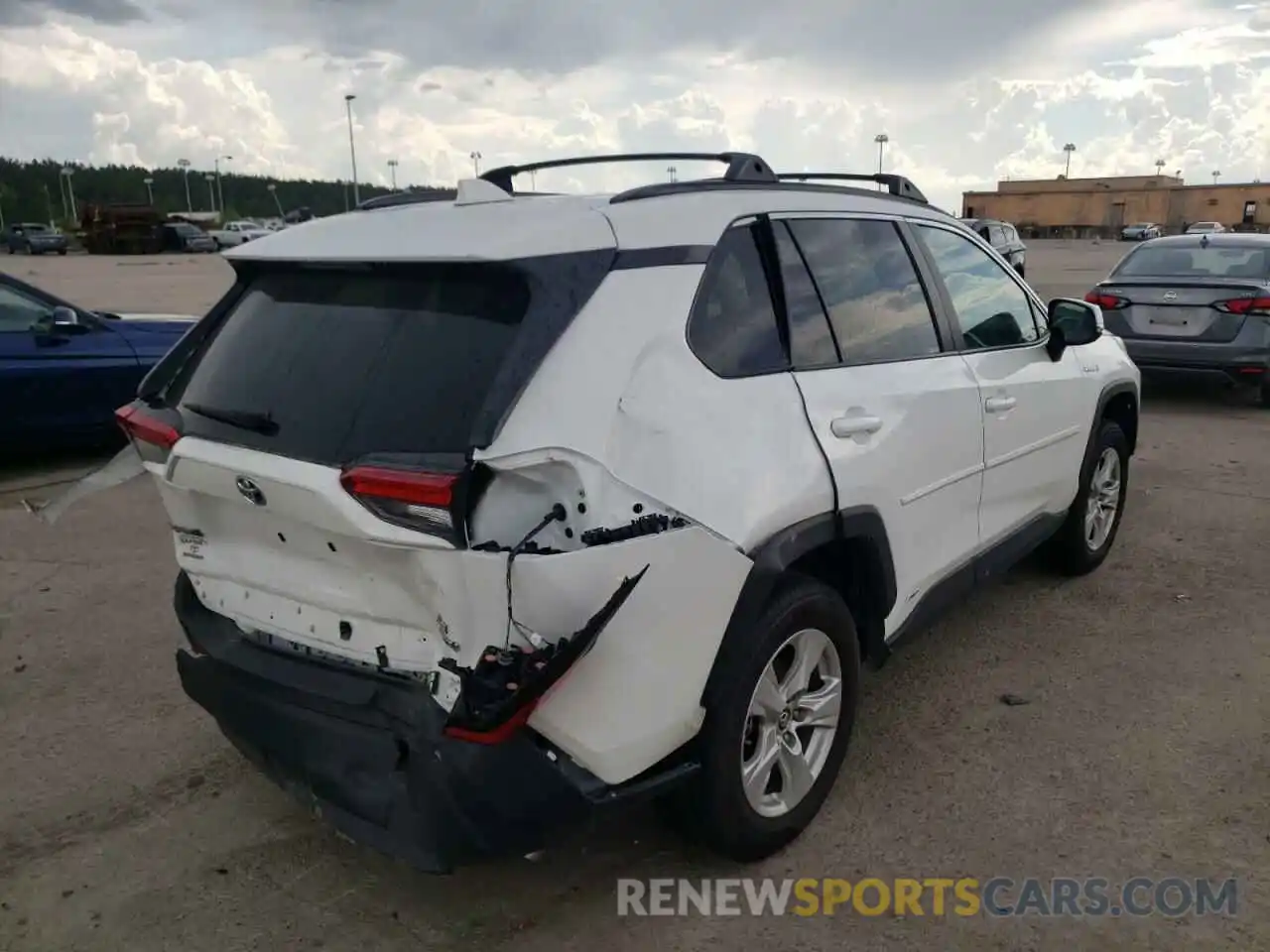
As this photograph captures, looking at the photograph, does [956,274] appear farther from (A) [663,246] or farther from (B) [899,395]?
(A) [663,246]

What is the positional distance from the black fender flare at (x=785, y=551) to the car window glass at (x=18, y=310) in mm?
6458

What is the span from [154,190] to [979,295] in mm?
133978

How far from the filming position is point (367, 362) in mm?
2455

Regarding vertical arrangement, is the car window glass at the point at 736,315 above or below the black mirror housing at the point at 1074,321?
above

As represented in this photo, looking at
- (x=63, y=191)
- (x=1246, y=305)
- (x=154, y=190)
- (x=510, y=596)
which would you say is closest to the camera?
(x=510, y=596)

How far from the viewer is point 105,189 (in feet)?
369

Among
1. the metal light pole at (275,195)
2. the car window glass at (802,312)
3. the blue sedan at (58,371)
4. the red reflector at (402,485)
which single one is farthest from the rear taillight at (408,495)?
the metal light pole at (275,195)

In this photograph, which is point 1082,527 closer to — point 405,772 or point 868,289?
point 868,289

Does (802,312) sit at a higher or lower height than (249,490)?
higher

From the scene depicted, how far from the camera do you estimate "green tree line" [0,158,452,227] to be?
95.8 metres

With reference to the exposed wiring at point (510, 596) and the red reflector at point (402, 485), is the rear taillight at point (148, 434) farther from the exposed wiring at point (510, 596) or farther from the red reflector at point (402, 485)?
the exposed wiring at point (510, 596)

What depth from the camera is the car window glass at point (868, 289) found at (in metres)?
3.13

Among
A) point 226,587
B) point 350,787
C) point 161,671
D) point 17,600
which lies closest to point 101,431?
point 17,600

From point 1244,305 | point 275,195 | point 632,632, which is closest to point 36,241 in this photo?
Result: point 1244,305
